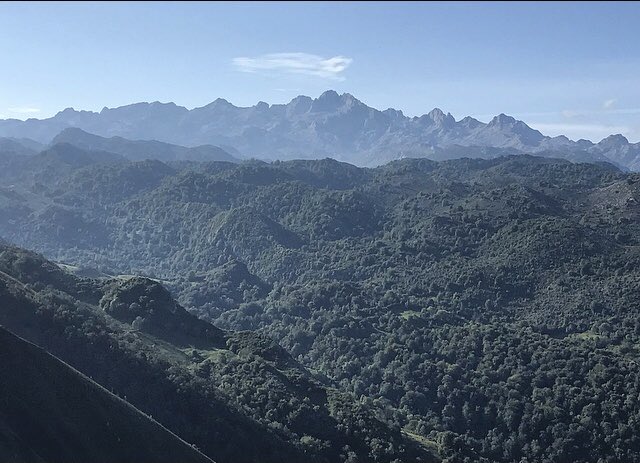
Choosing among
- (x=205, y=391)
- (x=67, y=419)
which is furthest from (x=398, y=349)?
Result: (x=67, y=419)

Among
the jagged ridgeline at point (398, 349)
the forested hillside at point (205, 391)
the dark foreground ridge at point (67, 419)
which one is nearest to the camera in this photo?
the dark foreground ridge at point (67, 419)

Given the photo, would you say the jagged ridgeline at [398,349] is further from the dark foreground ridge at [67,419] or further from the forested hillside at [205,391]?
the dark foreground ridge at [67,419]

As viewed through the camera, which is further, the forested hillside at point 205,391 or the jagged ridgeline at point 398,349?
the jagged ridgeline at point 398,349

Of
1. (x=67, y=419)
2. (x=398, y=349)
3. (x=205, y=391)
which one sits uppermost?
(x=67, y=419)

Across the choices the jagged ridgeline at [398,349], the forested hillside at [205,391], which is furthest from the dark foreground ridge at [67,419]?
the jagged ridgeline at [398,349]

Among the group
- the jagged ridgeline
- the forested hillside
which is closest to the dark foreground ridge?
the forested hillside

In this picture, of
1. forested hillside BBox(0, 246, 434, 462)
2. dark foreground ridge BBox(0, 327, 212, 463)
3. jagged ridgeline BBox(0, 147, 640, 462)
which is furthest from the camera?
jagged ridgeline BBox(0, 147, 640, 462)

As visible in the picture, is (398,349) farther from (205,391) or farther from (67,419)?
(67,419)

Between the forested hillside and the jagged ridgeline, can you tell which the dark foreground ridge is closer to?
the forested hillside

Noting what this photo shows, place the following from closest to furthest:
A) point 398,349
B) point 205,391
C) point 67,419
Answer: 1. point 67,419
2. point 205,391
3. point 398,349

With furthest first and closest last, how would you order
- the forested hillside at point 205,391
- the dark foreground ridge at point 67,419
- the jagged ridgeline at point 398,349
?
1. the jagged ridgeline at point 398,349
2. the forested hillside at point 205,391
3. the dark foreground ridge at point 67,419

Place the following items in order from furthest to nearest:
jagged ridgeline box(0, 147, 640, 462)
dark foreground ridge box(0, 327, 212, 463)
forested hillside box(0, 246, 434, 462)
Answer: jagged ridgeline box(0, 147, 640, 462) < forested hillside box(0, 246, 434, 462) < dark foreground ridge box(0, 327, 212, 463)
